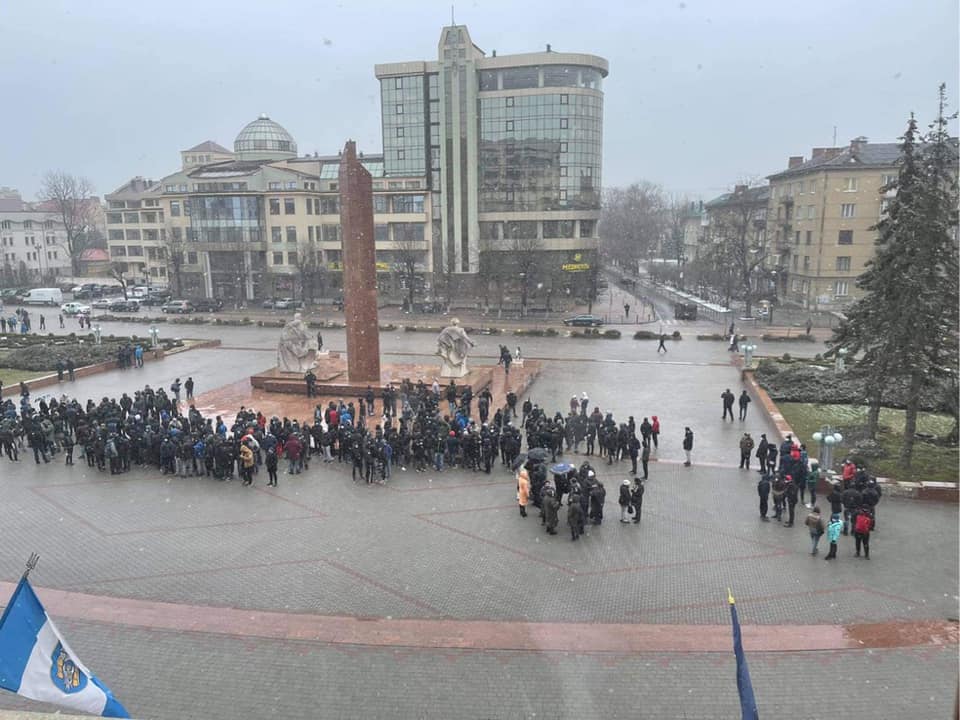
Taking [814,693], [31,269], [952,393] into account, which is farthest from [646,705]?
[31,269]

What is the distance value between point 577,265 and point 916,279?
43.6m

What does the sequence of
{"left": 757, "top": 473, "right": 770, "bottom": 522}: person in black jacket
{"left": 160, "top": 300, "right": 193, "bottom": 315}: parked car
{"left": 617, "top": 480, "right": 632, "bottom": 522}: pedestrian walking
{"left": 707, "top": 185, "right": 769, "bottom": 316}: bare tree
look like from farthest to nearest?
1. {"left": 160, "top": 300, "right": 193, "bottom": 315}: parked car
2. {"left": 707, "top": 185, "right": 769, "bottom": 316}: bare tree
3. {"left": 757, "top": 473, "right": 770, "bottom": 522}: person in black jacket
4. {"left": 617, "top": 480, "right": 632, "bottom": 522}: pedestrian walking

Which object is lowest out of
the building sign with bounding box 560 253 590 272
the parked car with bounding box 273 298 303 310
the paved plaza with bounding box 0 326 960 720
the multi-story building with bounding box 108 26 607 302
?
the paved plaza with bounding box 0 326 960 720

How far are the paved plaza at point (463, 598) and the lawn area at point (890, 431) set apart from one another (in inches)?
76.1

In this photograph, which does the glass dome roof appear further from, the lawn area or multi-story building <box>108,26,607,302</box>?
A: the lawn area

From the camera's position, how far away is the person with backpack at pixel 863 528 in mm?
12492

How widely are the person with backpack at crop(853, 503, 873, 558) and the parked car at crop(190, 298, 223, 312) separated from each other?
5185cm

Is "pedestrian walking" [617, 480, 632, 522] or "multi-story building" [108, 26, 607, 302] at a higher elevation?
"multi-story building" [108, 26, 607, 302]

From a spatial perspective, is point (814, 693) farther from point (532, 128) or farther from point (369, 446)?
point (532, 128)

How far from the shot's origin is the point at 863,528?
12508mm

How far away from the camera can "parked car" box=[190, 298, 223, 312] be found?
2237 inches

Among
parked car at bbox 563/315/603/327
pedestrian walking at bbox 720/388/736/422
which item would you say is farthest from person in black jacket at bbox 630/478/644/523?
parked car at bbox 563/315/603/327

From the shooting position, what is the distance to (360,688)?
9.18 metres

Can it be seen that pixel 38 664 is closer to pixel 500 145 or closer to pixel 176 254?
pixel 500 145
